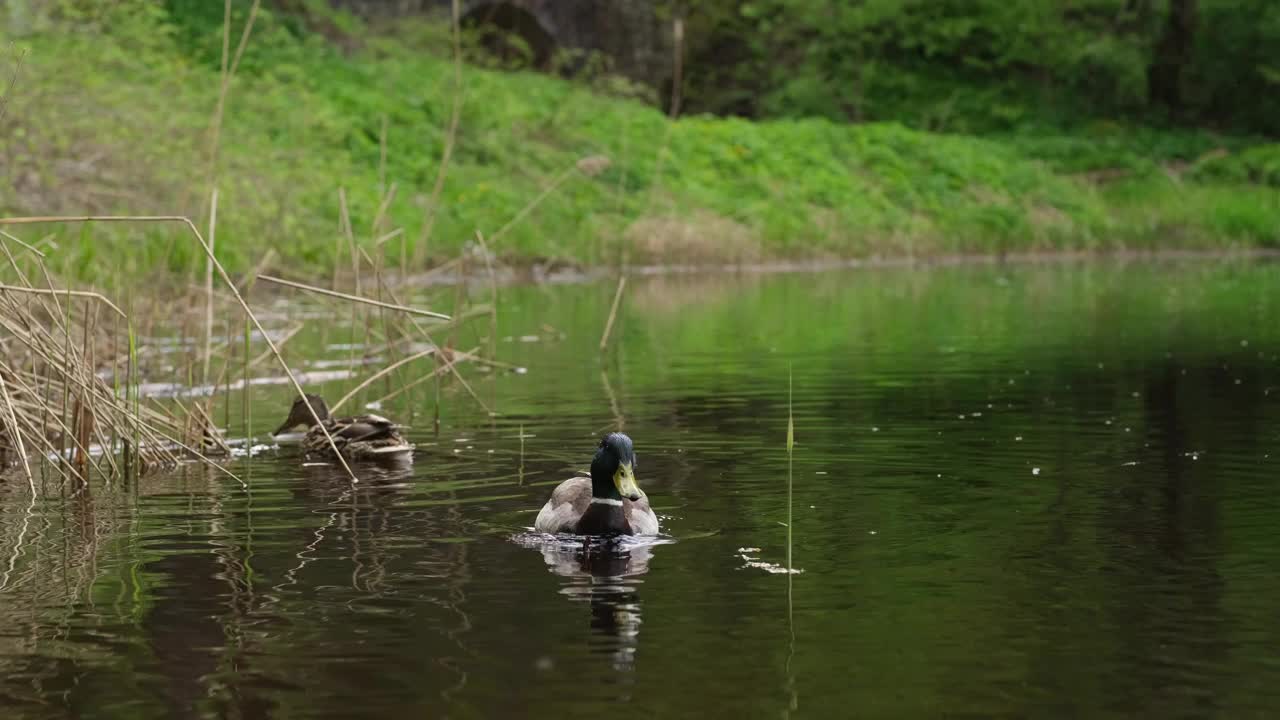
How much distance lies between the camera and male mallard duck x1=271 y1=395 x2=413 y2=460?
398 inches

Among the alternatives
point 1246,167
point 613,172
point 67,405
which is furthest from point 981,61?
point 67,405

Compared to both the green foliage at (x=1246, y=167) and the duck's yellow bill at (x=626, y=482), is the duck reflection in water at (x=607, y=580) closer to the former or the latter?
the duck's yellow bill at (x=626, y=482)

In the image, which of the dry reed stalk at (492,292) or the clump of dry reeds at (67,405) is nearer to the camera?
the clump of dry reeds at (67,405)

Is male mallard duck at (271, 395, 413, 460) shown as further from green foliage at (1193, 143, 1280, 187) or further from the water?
green foliage at (1193, 143, 1280, 187)

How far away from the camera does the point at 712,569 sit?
23.1ft

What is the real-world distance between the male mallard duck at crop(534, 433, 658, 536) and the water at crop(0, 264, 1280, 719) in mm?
176

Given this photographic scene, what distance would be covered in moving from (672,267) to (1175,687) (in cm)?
2571

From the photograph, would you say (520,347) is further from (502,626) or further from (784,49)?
(784,49)

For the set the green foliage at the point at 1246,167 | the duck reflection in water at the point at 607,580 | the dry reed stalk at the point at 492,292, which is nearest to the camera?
the duck reflection in water at the point at 607,580

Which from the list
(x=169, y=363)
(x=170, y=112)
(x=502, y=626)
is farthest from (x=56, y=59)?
(x=502, y=626)

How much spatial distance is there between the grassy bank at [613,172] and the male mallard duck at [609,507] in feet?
43.8

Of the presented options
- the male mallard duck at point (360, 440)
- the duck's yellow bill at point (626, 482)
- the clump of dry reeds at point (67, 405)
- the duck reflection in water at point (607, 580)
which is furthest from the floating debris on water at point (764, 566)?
the male mallard duck at point (360, 440)

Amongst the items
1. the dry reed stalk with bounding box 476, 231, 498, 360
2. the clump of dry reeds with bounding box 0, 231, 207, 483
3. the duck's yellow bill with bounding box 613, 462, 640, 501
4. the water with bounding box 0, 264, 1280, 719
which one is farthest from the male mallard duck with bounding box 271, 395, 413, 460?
the duck's yellow bill with bounding box 613, 462, 640, 501

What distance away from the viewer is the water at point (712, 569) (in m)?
5.32
